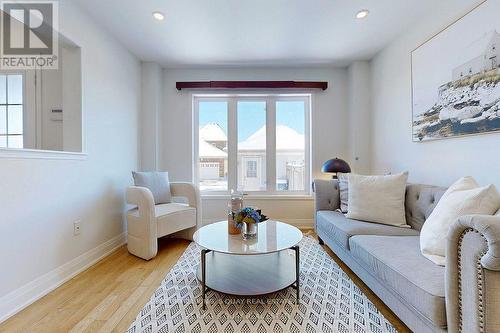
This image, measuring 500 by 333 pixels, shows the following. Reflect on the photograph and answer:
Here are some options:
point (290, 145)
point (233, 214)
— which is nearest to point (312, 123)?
point (290, 145)

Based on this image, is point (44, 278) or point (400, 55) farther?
point (400, 55)

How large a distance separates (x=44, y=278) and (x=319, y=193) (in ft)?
8.35

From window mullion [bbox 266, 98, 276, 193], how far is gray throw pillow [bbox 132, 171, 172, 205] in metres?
1.49

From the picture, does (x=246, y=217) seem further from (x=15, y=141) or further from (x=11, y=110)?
(x=11, y=110)

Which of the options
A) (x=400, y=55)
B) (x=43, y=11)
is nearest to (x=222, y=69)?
(x=43, y=11)

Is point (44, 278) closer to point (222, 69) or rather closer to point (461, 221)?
point (461, 221)

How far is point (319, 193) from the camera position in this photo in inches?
103

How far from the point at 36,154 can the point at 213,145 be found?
2.19 metres

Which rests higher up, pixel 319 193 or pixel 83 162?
pixel 83 162

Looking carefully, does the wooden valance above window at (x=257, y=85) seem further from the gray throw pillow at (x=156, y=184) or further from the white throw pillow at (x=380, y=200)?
the white throw pillow at (x=380, y=200)

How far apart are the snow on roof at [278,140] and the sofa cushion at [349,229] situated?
5.06 ft

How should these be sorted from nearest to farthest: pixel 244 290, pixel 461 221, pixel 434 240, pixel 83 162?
1. pixel 461 221
2. pixel 434 240
3. pixel 244 290
4. pixel 83 162

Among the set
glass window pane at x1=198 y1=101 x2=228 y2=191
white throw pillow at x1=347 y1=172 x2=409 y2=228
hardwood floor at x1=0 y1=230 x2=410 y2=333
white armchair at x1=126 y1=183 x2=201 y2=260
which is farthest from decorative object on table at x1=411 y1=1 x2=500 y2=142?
white armchair at x1=126 y1=183 x2=201 y2=260

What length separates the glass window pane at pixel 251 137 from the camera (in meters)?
3.60
